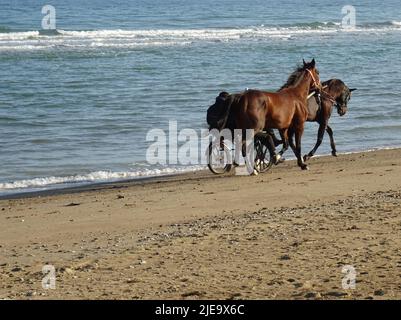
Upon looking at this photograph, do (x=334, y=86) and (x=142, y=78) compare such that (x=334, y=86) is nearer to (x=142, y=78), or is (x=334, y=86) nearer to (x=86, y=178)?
(x=86, y=178)

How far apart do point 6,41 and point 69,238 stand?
3515 centimetres

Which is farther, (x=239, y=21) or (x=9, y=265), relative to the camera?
(x=239, y=21)

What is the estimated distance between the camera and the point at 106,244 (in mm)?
9805

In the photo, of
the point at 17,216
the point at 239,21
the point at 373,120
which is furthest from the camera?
the point at 239,21

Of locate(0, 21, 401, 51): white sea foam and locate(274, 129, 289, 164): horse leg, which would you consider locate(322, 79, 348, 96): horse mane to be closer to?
locate(274, 129, 289, 164): horse leg

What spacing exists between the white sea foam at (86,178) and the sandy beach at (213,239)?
2.81ft

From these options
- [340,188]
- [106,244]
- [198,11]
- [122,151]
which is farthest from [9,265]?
[198,11]

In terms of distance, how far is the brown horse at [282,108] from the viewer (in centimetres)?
1405

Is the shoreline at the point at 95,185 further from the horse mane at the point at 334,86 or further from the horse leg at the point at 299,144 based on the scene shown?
the horse mane at the point at 334,86

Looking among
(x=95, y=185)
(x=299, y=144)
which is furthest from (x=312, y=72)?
(x=95, y=185)

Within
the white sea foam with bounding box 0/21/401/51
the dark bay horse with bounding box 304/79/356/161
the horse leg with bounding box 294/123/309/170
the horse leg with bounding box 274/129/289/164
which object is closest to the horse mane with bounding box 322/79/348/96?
the dark bay horse with bounding box 304/79/356/161

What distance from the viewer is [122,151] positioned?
17469 millimetres
